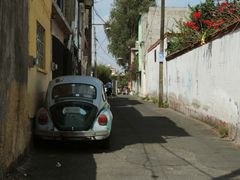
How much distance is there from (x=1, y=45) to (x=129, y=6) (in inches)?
2152

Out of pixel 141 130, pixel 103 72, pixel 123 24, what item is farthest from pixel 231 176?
pixel 103 72

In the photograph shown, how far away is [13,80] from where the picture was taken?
30.1 feet

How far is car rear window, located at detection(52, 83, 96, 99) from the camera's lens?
12.5 metres

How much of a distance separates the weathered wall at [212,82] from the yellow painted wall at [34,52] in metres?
5.12

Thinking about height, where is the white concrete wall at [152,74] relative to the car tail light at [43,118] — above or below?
above

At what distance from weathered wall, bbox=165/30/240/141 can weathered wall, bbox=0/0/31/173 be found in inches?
234

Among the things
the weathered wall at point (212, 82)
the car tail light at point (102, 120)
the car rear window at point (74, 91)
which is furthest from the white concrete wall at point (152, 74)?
the car tail light at point (102, 120)

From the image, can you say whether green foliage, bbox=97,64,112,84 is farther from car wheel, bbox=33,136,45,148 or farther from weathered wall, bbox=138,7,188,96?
car wheel, bbox=33,136,45,148

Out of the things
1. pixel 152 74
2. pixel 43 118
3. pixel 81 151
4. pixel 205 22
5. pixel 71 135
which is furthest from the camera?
pixel 152 74

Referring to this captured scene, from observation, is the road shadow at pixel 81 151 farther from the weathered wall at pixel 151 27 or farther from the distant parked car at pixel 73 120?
the weathered wall at pixel 151 27

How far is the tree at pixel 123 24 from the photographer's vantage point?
202 feet

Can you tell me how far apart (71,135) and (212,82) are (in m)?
7.08

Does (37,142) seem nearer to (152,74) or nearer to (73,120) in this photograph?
(73,120)

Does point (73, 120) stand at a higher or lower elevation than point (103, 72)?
lower
